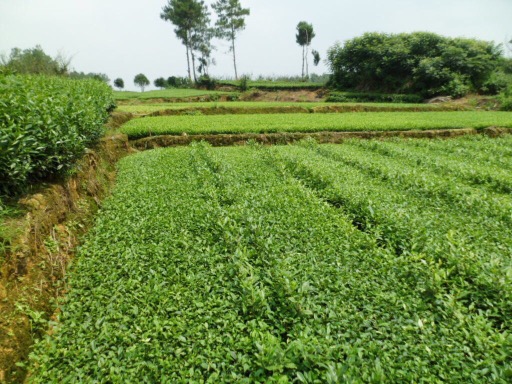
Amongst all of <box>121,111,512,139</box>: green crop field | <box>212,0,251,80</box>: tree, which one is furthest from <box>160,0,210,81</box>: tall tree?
<box>121,111,512,139</box>: green crop field

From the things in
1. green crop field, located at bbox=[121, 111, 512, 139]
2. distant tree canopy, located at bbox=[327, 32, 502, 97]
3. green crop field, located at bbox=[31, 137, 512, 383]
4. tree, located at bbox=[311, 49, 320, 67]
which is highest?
tree, located at bbox=[311, 49, 320, 67]

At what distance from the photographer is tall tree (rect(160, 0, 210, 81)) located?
40.4 meters

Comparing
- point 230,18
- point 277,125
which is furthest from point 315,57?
point 277,125

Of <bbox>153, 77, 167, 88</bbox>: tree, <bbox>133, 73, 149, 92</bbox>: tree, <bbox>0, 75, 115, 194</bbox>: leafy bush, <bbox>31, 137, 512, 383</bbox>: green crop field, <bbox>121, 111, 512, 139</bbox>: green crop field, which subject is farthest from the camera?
<bbox>133, 73, 149, 92</bbox>: tree

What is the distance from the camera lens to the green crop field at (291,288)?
2.57m

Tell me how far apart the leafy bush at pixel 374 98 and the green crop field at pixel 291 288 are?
2397 centimetres

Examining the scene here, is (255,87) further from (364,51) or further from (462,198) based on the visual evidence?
(462,198)

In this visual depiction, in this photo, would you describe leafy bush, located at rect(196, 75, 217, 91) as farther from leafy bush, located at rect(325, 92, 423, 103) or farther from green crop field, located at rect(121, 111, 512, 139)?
green crop field, located at rect(121, 111, 512, 139)

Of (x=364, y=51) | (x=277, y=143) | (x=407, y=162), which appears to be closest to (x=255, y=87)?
(x=364, y=51)

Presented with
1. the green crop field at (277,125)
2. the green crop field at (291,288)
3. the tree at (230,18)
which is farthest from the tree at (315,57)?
the green crop field at (291,288)

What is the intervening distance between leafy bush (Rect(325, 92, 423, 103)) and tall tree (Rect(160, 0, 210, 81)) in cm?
2459

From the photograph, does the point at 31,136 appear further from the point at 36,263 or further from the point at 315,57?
the point at 315,57

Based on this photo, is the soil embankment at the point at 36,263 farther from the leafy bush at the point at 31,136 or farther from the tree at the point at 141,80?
the tree at the point at 141,80

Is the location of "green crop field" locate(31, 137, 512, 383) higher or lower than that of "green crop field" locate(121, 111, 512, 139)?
lower
